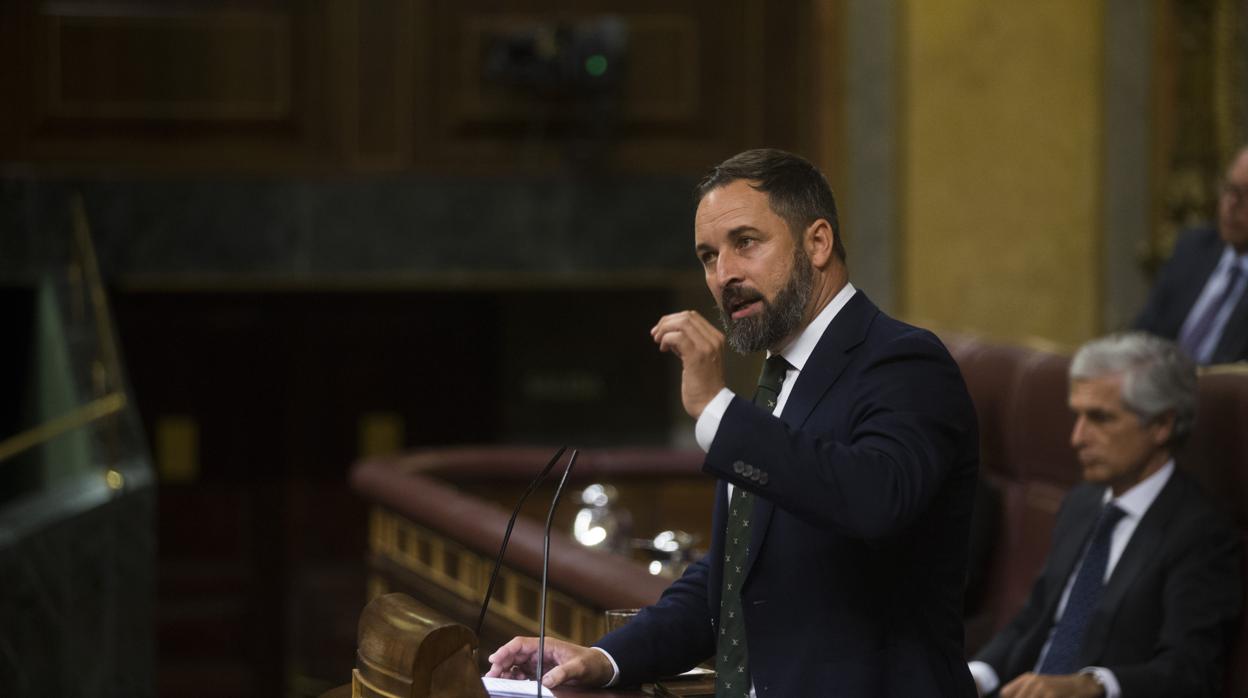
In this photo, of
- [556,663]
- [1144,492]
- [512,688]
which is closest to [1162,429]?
[1144,492]

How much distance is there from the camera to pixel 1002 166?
21.6 feet

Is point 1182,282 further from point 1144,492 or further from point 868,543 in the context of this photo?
point 868,543

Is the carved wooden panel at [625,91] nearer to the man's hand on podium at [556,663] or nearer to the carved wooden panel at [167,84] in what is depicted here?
the carved wooden panel at [167,84]

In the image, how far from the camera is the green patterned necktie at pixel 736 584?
6.01 feet

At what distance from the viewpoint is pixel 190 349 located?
7.45 m

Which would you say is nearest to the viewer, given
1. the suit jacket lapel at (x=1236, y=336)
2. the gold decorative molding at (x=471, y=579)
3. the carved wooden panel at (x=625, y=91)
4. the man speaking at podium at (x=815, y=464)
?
the man speaking at podium at (x=815, y=464)

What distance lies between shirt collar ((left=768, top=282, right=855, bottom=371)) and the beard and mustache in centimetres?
2

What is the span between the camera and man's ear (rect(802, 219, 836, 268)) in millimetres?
1827

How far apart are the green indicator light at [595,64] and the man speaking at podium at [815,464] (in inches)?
186

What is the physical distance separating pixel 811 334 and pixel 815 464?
26cm

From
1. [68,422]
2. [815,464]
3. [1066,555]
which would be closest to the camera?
[815,464]

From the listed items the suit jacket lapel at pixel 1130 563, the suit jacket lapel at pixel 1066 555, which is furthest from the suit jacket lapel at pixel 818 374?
the suit jacket lapel at pixel 1066 555

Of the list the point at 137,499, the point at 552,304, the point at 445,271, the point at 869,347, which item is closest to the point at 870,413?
the point at 869,347

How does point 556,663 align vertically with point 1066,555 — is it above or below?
above
